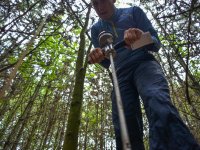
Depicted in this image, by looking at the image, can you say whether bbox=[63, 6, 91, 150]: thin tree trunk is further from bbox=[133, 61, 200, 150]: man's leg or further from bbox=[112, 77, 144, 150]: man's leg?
bbox=[133, 61, 200, 150]: man's leg

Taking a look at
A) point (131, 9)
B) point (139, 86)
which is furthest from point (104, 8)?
point (139, 86)

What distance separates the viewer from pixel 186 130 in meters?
1.14

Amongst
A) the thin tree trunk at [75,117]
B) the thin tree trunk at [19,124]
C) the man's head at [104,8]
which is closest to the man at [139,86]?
the man's head at [104,8]

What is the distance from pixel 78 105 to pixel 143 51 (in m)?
0.86

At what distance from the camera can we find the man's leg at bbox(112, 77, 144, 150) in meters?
1.66

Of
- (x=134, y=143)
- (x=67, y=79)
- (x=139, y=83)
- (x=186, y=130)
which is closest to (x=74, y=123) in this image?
(x=134, y=143)

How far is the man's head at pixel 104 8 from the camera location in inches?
81.5

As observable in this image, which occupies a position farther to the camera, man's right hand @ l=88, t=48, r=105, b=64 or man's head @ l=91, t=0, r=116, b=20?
man's head @ l=91, t=0, r=116, b=20

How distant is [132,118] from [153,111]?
0.44 meters

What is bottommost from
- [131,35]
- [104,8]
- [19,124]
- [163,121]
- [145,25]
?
[163,121]

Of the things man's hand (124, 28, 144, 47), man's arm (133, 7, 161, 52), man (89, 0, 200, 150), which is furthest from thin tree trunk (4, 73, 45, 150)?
man's hand (124, 28, 144, 47)

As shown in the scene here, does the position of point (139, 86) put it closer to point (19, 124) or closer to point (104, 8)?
point (104, 8)

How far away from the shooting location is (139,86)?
1556mm

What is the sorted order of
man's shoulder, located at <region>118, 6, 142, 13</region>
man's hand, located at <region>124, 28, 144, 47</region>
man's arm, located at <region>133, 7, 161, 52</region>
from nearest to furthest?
man's hand, located at <region>124, 28, 144, 47</region>
man's arm, located at <region>133, 7, 161, 52</region>
man's shoulder, located at <region>118, 6, 142, 13</region>
